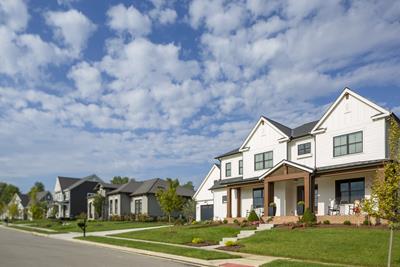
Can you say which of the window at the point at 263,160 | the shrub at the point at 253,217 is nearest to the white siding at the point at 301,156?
the window at the point at 263,160

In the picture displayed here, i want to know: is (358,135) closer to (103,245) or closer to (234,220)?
(234,220)

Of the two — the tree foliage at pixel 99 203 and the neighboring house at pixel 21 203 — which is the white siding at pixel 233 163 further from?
the neighboring house at pixel 21 203

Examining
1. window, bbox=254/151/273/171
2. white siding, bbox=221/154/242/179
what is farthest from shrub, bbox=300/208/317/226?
white siding, bbox=221/154/242/179

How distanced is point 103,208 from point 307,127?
44999mm

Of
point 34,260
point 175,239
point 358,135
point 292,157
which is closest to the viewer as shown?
point 34,260

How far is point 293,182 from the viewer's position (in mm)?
34625

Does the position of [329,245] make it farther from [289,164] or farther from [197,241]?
[289,164]

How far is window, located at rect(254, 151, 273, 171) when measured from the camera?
3582 centimetres

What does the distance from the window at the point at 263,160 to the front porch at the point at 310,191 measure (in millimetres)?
1297

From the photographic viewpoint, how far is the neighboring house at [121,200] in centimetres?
6556

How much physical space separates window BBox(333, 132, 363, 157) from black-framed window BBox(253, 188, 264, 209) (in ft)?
29.0

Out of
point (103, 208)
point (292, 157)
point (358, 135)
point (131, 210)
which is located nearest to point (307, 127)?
point (292, 157)

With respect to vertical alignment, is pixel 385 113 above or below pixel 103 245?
above

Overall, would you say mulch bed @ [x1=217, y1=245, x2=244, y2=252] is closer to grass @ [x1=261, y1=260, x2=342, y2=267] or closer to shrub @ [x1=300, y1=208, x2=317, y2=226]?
grass @ [x1=261, y1=260, x2=342, y2=267]
